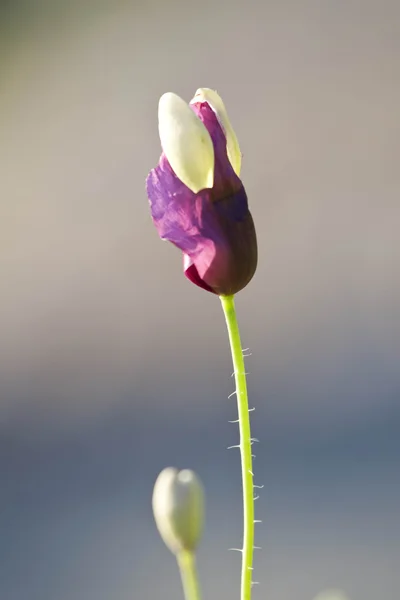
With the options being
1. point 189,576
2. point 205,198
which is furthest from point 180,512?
point 205,198

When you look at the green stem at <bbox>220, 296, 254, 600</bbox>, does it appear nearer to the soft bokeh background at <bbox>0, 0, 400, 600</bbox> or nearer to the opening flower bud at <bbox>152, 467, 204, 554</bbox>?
the opening flower bud at <bbox>152, 467, 204, 554</bbox>

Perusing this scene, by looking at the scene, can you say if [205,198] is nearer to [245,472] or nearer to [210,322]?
[245,472]

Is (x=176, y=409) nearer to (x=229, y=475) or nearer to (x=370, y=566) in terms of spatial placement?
(x=229, y=475)

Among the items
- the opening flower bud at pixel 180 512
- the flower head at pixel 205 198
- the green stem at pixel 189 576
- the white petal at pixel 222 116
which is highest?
the white petal at pixel 222 116

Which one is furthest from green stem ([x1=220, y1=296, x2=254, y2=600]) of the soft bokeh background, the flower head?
the soft bokeh background

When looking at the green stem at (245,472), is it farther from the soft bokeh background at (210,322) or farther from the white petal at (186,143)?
the soft bokeh background at (210,322)

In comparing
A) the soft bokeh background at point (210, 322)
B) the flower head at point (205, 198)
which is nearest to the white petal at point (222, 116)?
the flower head at point (205, 198)
